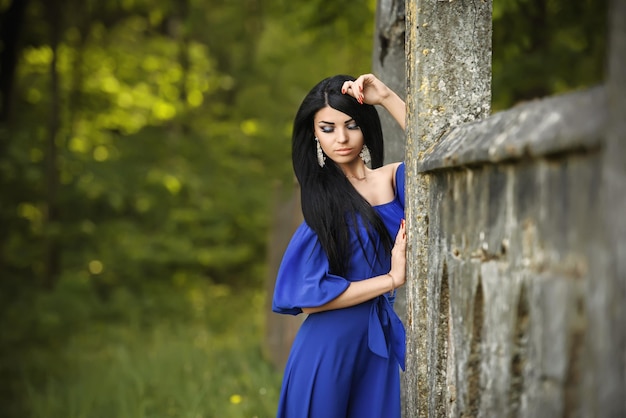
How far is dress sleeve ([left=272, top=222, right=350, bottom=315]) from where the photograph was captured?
2820 millimetres

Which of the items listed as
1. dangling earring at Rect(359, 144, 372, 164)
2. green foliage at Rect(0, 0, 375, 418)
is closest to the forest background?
green foliage at Rect(0, 0, 375, 418)

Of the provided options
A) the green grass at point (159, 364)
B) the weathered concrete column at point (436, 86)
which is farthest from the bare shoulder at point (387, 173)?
the green grass at point (159, 364)

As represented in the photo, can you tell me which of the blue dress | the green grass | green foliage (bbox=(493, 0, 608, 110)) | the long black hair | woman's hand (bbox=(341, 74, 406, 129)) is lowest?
the green grass

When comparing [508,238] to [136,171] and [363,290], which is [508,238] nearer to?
[363,290]

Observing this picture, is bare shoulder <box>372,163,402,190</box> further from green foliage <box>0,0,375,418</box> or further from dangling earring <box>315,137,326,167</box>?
green foliage <box>0,0,375,418</box>

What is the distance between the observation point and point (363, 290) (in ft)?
9.30

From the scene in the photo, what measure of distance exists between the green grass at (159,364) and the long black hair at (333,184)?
2.23m

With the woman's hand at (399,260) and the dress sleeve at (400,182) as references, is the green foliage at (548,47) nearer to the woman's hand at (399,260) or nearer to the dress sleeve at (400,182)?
the dress sleeve at (400,182)

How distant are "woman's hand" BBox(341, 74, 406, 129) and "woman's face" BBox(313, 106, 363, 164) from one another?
0.11 meters

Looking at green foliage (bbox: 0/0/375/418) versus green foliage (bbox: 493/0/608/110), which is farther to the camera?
green foliage (bbox: 0/0/375/418)

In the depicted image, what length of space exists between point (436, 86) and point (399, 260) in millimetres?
647

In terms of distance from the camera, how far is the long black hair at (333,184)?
2.89 m

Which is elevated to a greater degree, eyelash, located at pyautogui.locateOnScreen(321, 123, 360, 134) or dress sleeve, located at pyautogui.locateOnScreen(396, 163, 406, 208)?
eyelash, located at pyautogui.locateOnScreen(321, 123, 360, 134)

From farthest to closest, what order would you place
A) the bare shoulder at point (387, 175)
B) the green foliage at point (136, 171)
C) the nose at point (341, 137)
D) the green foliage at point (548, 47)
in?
the green foliage at point (136, 171) → the green foliage at point (548, 47) → the bare shoulder at point (387, 175) → the nose at point (341, 137)
